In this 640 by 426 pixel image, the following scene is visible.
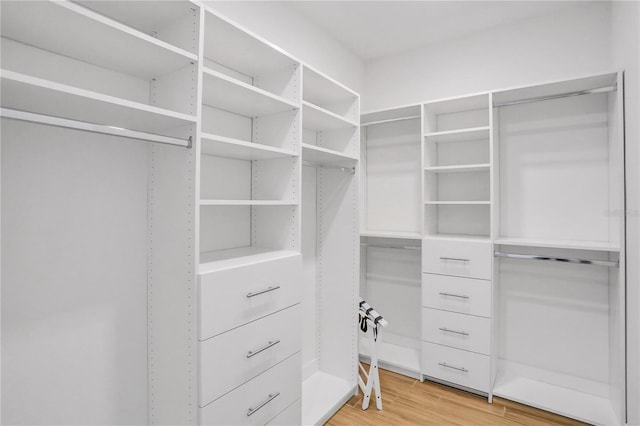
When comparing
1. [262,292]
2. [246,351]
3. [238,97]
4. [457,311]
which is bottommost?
[457,311]

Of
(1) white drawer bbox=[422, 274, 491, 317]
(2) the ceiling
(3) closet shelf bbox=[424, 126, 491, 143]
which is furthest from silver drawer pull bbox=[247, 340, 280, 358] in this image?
(2) the ceiling

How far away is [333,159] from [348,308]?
3.72 ft

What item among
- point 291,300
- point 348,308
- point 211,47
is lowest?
point 348,308

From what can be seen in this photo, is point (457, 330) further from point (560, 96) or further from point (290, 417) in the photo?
point (560, 96)

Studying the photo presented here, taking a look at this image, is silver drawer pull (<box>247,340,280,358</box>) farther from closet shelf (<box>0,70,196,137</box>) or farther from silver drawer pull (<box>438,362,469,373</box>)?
silver drawer pull (<box>438,362,469,373</box>)

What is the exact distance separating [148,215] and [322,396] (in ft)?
5.69

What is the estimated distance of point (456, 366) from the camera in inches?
99.7

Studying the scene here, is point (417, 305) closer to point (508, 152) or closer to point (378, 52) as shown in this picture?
point (508, 152)

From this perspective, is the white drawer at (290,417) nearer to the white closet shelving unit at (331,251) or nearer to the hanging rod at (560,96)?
the white closet shelving unit at (331,251)

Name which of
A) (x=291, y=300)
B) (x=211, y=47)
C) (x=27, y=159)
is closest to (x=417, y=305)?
(x=291, y=300)

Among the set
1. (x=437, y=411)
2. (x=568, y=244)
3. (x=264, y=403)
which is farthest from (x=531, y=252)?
(x=264, y=403)

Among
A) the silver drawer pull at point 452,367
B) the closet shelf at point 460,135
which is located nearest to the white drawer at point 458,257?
the silver drawer pull at point 452,367

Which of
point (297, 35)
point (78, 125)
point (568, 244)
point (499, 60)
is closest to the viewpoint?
point (78, 125)

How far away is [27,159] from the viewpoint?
4.02ft
